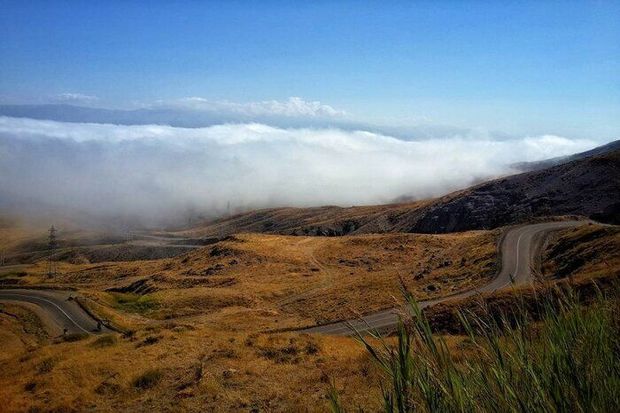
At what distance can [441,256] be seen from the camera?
63906 millimetres

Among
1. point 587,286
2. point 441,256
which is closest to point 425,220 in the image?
point 441,256

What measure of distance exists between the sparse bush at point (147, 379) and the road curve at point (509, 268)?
41.4 ft

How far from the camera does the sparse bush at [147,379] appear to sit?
65.8 ft

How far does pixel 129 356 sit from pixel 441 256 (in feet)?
157

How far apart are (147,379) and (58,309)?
133ft

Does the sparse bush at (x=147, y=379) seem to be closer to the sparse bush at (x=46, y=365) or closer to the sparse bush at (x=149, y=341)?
the sparse bush at (x=46, y=365)

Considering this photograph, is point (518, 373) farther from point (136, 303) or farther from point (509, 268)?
point (136, 303)

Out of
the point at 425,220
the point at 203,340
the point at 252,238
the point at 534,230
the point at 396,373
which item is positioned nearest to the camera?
the point at 396,373

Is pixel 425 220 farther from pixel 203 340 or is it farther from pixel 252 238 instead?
pixel 203 340

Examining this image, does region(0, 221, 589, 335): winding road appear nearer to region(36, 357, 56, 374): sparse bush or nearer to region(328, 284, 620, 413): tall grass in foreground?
region(36, 357, 56, 374): sparse bush

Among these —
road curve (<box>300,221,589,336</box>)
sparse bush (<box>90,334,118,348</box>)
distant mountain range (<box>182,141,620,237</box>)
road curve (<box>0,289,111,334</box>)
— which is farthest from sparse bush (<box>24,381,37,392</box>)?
distant mountain range (<box>182,141,620,237</box>)

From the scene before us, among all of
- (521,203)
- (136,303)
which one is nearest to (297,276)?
(136,303)

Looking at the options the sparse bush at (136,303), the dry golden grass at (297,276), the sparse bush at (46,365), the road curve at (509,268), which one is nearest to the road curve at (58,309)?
the dry golden grass at (297,276)

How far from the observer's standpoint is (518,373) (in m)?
3.95
